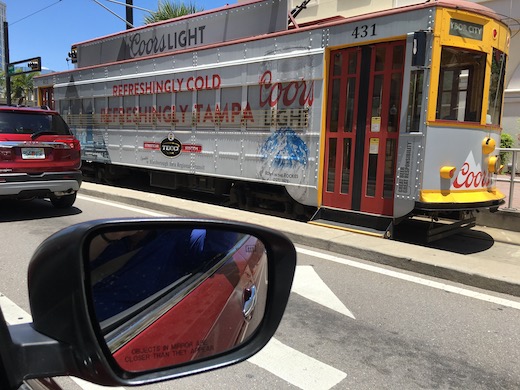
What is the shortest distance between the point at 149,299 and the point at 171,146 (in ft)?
28.5

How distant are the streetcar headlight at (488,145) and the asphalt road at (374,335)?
2.51 metres

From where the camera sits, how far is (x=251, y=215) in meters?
8.05

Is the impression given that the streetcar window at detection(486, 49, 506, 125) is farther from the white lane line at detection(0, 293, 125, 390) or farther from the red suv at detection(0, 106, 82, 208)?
the red suv at detection(0, 106, 82, 208)

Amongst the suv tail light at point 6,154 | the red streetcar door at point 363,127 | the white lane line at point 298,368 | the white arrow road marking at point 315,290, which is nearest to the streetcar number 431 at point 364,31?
the red streetcar door at point 363,127

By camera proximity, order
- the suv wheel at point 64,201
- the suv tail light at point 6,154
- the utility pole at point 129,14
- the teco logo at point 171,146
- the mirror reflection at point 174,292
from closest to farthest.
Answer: the mirror reflection at point 174,292
the suv tail light at point 6,154
the suv wheel at point 64,201
the teco logo at point 171,146
the utility pole at point 129,14

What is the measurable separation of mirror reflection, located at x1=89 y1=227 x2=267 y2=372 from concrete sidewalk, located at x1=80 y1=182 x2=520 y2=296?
204 cm

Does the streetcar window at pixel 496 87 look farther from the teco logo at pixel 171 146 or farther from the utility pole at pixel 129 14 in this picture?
the utility pole at pixel 129 14

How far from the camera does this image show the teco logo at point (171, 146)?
9.76 meters

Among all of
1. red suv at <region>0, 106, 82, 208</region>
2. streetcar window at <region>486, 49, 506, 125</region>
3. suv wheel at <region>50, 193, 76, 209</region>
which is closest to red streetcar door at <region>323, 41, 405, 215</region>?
streetcar window at <region>486, 49, 506, 125</region>

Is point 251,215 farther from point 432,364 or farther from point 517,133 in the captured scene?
point 517,133

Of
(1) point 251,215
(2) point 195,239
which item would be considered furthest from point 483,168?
(2) point 195,239

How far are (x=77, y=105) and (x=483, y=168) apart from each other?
10.9 meters

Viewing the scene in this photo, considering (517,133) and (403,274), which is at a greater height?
(517,133)

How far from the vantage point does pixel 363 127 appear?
6.77 m
